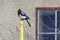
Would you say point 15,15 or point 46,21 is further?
point 46,21

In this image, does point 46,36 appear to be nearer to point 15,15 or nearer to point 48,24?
point 48,24

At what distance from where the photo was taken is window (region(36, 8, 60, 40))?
9344mm

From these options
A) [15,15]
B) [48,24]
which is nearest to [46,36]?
[48,24]

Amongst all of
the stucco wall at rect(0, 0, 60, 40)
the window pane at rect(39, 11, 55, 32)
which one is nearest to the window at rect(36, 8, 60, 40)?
the window pane at rect(39, 11, 55, 32)

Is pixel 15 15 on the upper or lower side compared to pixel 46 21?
upper

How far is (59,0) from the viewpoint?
30.2ft

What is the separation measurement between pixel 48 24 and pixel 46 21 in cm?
9

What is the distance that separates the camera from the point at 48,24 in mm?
9438

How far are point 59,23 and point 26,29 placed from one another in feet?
2.65

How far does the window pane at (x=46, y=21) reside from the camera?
938 centimetres

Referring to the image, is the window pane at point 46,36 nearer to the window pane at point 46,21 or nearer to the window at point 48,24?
the window at point 48,24

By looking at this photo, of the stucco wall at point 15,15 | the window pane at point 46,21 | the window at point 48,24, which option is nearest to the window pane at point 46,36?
the window at point 48,24

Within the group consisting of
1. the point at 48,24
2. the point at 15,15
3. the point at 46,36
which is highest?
the point at 15,15

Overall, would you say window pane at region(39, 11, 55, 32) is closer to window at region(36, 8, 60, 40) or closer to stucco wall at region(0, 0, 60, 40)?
window at region(36, 8, 60, 40)
